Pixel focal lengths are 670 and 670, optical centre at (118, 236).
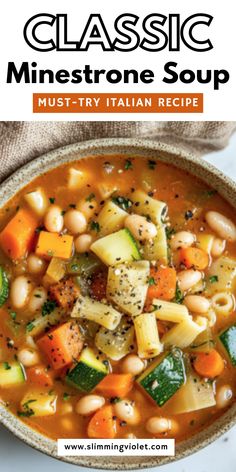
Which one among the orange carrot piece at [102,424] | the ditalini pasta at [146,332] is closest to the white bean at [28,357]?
the orange carrot piece at [102,424]

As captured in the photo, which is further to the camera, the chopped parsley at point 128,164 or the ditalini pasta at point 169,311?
the chopped parsley at point 128,164

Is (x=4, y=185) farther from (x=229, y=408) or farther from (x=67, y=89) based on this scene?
(x=229, y=408)

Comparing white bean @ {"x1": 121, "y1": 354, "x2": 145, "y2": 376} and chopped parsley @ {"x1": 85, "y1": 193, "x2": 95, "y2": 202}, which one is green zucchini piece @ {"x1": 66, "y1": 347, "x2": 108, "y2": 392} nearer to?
white bean @ {"x1": 121, "y1": 354, "x2": 145, "y2": 376}

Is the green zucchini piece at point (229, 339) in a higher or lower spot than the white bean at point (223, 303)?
lower

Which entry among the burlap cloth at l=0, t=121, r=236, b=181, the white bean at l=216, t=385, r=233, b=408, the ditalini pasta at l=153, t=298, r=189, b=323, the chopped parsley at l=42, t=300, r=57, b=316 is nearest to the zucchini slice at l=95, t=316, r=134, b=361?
the ditalini pasta at l=153, t=298, r=189, b=323

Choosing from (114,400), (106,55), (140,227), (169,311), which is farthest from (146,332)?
(106,55)

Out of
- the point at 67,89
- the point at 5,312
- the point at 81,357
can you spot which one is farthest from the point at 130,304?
Result: the point at 67,89

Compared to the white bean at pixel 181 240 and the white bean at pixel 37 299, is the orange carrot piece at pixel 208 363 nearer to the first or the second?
the white bean at pixel 181 240
